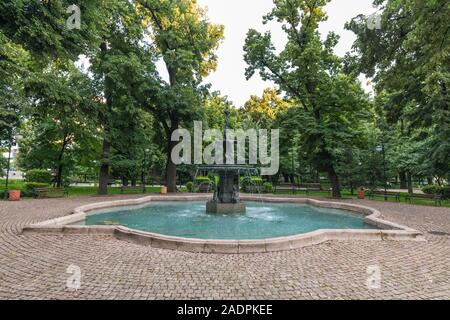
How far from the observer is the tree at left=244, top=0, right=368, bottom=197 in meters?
21.2

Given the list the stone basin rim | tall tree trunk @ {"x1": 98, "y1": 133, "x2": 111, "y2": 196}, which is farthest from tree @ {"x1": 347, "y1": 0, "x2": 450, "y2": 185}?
tall tree trunk @ {"x1": 98, "y1": 133, "x2": 111, "y2": 196}

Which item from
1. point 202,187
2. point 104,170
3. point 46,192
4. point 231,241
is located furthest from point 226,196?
point 202,187

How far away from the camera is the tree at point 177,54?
79.6ft

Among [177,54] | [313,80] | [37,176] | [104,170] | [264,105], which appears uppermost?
[264,105]

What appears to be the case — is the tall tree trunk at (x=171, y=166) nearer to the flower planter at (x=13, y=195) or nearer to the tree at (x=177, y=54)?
the tree at (x=177, y=54)

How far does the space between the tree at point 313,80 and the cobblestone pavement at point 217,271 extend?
48.3ft

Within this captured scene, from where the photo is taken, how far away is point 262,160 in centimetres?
→ 4000

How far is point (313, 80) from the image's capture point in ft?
72.4

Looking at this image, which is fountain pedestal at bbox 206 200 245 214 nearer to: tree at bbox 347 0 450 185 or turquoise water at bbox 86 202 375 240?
turquoise water at bbox 86 202 375 240

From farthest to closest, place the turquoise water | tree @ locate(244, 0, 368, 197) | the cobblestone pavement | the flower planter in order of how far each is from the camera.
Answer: tree @ locate(244, 0, 368, 197) < the flower planter < the turquoise water < the cobblestone pavement

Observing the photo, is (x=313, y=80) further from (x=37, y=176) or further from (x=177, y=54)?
(x=37, y=176)

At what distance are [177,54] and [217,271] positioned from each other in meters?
23.3

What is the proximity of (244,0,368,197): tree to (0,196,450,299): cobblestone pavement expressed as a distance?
14.7m

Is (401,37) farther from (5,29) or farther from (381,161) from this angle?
(5,29)
